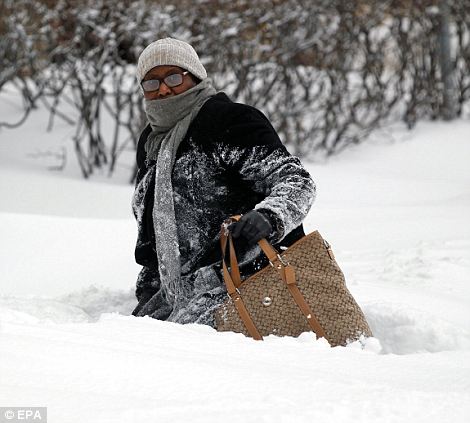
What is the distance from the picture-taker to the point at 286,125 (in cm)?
841

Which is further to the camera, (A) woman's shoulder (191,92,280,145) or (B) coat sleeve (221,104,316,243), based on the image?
(A) woman's shoulder (191,92,280,145)

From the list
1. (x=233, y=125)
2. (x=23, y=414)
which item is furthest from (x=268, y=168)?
(x=23, y=414)

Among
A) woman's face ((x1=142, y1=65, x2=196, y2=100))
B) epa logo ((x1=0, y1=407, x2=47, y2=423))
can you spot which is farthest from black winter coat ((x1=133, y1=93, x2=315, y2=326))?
epa logo ((x1=0, y1=407, x2=47, y2=423))

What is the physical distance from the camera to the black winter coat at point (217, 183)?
243cm

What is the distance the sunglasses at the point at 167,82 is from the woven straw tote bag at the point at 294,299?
59cm

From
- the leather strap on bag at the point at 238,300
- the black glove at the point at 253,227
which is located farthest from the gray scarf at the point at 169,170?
the black glove at the point at 253,227

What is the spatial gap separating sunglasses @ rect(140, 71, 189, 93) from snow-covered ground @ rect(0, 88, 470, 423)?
2.60 feet

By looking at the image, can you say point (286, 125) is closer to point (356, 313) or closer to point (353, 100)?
point (353, 100)

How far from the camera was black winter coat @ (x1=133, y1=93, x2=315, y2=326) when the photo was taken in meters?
2.43

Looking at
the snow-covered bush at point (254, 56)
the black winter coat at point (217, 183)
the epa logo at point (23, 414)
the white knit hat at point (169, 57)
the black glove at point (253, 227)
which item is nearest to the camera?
the epa logo at point (23, 414)

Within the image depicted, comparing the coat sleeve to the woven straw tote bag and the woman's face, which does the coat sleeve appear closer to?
the woven straw tote bag

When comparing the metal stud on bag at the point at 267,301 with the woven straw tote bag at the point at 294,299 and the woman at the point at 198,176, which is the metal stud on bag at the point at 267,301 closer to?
the woven straw tote bag at the point at 294,299

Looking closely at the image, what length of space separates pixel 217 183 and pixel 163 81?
0.39 meters

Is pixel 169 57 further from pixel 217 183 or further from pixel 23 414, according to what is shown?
pixel 23 414
